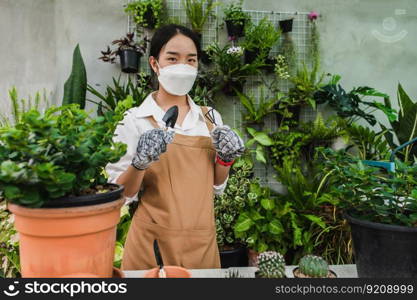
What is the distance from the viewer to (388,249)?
756 millimetres

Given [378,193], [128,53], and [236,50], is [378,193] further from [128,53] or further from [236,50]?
[128,53]

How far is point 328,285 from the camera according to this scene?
2.27ft

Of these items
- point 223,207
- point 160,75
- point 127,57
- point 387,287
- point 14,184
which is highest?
point 127,57

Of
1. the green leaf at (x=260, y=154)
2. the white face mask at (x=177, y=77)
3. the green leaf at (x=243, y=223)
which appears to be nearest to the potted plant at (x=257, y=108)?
the green leaf at (x=260, y=154)

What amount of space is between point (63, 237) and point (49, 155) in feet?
0.54

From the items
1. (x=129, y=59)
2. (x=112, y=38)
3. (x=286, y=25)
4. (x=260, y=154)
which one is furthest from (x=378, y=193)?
(x=112, y=38)

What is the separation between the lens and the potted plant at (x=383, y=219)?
746 millimetres

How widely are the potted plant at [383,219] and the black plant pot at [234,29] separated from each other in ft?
8.49

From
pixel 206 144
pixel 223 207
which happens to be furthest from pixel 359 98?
pixel 206 144

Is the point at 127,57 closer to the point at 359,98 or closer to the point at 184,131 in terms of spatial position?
the point at 184,131

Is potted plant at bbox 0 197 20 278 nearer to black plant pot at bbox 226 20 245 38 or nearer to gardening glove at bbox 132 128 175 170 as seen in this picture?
gardening glove at bbox 132 128 175 170

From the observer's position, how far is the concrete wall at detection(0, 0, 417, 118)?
10.2 ft

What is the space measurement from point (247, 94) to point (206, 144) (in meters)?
1.92

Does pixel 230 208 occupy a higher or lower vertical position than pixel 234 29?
lower
